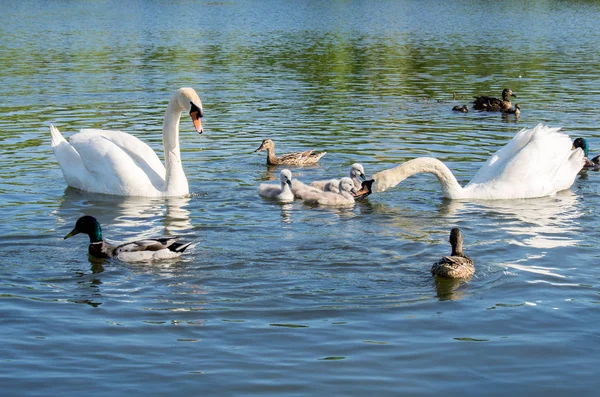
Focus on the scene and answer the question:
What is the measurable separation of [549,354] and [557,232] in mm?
4283

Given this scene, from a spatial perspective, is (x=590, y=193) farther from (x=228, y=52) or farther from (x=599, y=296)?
(x=228, y=52)

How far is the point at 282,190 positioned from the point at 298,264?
363 centimetres

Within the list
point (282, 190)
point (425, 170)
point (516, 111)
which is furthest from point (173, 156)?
point (516, 111)

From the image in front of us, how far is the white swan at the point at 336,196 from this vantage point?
13.7m

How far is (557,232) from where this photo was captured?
11984 mm

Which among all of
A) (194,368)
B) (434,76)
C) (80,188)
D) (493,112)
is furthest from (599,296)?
(434,76)

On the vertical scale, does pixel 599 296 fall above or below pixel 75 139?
below

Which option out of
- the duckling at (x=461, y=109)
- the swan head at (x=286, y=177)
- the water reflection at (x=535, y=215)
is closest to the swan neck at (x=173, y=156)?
the swan head at (x=286, y=177)

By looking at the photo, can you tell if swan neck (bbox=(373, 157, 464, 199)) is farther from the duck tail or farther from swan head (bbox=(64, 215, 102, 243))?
swan head (bbox=(64, 215, 102, 243))

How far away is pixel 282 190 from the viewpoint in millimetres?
13891

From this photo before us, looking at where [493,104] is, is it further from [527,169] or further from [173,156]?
[173,156]

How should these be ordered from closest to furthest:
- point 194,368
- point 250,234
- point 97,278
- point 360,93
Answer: point 194,368
point 97,278
point 250,234
point 360,93

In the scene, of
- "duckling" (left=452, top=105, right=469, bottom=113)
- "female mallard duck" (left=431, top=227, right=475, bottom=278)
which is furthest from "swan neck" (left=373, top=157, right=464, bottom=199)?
"duckling" (left=452, top=105, right=469, bottom=113)

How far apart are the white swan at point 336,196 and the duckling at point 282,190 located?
0.24 m
